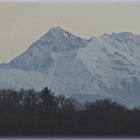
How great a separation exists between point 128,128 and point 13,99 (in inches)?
1040

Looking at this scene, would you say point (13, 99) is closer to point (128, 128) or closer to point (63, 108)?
point (63, 108)

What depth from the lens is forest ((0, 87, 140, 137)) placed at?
292 ft

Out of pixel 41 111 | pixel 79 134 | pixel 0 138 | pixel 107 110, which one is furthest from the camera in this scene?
pixel 107 110

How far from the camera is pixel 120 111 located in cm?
10275

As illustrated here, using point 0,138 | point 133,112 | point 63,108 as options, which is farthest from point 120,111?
point 0,138

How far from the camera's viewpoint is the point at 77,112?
332 feet

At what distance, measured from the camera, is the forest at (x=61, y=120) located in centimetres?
8912

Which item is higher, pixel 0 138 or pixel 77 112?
pixel 77 112

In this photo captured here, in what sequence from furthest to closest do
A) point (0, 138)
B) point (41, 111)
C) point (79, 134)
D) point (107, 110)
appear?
1. point (107, 110)
2. point (41, 111)
3. point (79, 134)
4. point (0, 138)

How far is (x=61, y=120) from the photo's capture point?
9312 cm

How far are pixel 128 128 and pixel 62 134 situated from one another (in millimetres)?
10006

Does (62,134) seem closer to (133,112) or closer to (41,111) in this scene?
(41,111)

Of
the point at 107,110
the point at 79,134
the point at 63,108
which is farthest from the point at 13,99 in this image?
the point at 79,134

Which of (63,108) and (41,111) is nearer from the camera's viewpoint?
(41,111)
